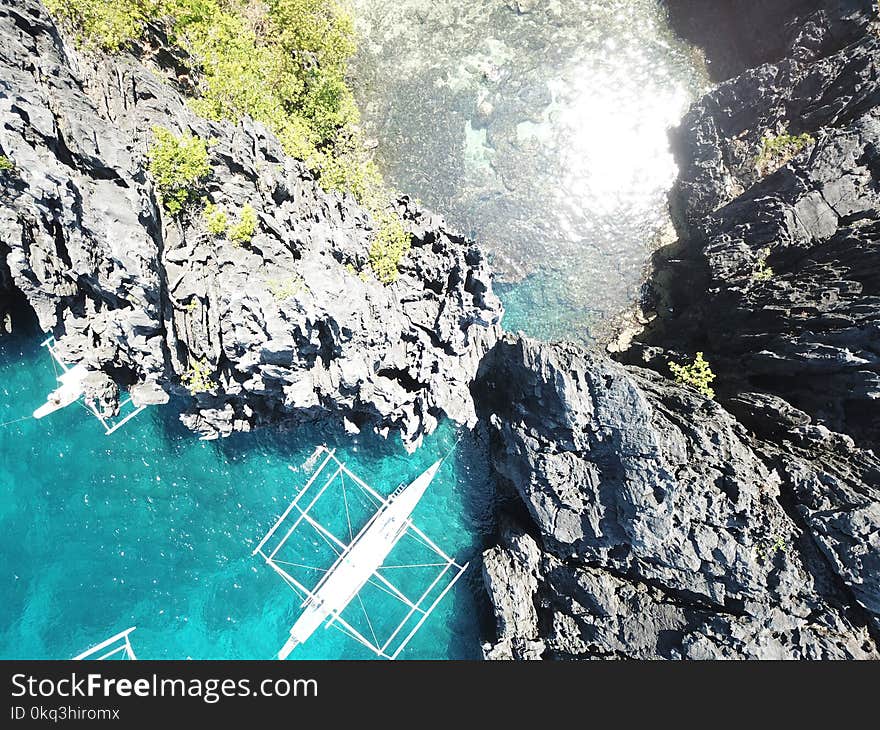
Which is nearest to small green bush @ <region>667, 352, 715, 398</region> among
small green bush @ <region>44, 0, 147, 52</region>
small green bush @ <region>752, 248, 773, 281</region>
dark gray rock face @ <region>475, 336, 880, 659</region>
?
dark gray rock face @ <region>475, 336, 880, 659</region>

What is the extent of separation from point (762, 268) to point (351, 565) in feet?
61.0

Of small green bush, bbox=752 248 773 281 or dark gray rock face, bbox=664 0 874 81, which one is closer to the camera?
small green bush, bbox=752 248 773 281

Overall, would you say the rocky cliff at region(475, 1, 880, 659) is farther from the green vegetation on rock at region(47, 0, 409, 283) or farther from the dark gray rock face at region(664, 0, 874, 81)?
the green vegetation on rock at region(47, 0, 409, 283)

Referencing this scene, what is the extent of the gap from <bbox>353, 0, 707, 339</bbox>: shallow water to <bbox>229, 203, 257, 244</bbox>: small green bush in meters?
8.18

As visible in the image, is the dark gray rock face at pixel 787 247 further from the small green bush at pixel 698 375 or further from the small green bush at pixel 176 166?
the small green bush at pixel 176 166

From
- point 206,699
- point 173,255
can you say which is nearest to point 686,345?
point 173,255

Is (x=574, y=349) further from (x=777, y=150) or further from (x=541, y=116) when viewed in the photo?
(x=777, y=150)

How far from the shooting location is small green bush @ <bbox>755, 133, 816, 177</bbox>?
709 inches

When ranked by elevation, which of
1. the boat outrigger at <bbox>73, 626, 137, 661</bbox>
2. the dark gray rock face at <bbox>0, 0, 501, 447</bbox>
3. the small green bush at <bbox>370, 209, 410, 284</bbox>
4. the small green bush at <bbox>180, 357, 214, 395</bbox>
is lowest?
the boat outrigger at <bbox>73, 626, 137, 661</bbox>

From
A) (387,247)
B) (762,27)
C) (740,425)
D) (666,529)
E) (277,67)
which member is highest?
(762,27)

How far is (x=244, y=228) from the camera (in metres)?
13.3

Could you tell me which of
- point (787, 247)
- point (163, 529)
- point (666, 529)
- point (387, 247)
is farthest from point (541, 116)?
point (163, 529)

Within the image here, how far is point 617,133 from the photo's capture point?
19797 mm

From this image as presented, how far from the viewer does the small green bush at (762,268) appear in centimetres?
1698
